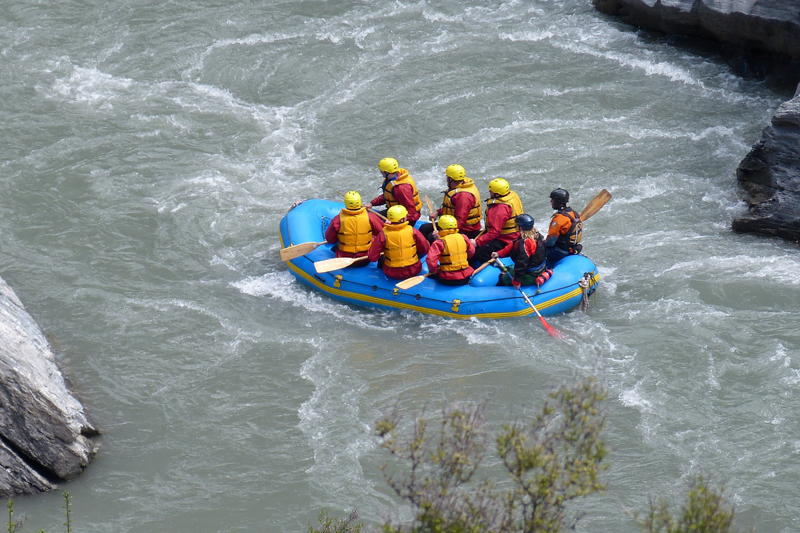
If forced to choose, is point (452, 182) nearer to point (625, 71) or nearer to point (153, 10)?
point (625, 71)

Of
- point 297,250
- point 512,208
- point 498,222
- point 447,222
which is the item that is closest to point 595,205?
point 512,208

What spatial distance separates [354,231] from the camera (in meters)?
9.80

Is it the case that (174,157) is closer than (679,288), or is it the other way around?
(679,288)

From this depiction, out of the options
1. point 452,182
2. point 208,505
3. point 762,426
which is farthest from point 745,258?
point 208,505

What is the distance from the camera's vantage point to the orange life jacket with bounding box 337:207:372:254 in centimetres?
979

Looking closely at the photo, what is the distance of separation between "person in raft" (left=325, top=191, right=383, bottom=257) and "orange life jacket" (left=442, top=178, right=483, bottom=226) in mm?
841

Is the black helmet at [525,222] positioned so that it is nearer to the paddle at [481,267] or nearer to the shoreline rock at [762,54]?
the paddle at [481,267]

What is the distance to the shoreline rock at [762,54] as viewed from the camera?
428 inches

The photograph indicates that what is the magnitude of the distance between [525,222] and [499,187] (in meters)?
0.70

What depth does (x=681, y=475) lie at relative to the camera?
7.45m

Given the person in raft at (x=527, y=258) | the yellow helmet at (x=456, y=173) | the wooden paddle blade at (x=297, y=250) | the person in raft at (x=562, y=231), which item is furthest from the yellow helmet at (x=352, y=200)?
the person in raft at (x=562, y=231)

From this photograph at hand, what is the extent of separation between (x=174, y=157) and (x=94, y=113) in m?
2.11

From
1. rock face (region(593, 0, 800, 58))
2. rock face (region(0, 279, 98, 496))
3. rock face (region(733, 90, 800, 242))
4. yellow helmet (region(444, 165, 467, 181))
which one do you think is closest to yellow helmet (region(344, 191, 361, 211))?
yellow helmet (region(444, 165, 467, 181))

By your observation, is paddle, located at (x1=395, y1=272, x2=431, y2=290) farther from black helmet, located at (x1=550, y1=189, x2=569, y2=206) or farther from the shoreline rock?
the shoreline rock
